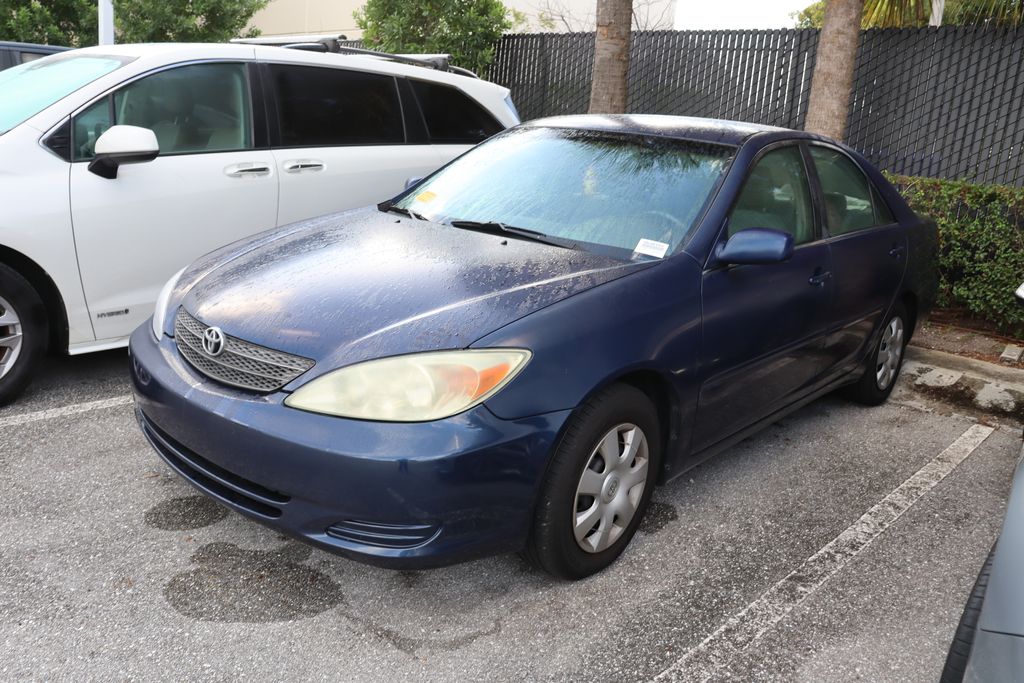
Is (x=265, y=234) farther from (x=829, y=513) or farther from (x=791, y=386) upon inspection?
(x=829, y=513)

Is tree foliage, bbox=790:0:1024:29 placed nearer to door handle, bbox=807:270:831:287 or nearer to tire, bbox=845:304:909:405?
tire, bbox=845:304:909:405

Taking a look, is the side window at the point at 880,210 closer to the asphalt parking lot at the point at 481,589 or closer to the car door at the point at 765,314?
the car door at the point at 765,314

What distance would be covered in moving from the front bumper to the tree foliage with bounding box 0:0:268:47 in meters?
11.8

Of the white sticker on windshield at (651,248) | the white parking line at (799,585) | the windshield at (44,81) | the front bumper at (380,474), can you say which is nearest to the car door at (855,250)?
the white parking line at (799,585)

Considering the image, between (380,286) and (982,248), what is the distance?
515cm

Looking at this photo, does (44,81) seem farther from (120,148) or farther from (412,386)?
(412,386)

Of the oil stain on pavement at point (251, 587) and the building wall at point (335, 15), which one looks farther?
the building wall at point (335, 15)

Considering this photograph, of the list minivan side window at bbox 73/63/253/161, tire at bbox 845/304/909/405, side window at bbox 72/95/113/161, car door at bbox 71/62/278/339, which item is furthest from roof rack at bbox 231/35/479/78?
tire at bbox 845/304/909/405

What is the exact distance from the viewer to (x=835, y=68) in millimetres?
7445

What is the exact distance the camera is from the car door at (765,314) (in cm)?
326

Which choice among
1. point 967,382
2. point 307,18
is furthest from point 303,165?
point 307,18

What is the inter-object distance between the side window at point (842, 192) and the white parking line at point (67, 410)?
3403 mm

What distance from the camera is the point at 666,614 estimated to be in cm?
286

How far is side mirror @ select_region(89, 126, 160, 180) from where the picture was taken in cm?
401
